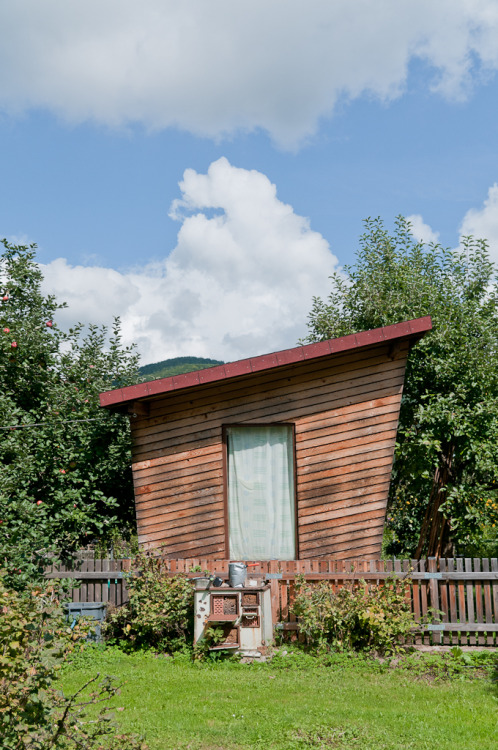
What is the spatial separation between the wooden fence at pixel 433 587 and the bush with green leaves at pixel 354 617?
8.8 inches

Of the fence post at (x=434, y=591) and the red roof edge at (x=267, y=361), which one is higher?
the red roof edge at (x=267, y=361)

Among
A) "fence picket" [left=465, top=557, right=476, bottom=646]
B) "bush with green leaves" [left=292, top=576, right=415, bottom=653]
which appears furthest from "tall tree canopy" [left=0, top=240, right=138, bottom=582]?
"fence picket" [left=465, top=557, right=476, bottom=646]

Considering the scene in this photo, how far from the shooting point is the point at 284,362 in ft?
32.9

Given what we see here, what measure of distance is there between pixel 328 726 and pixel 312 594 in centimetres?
295

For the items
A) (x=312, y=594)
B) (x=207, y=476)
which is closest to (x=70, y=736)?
(x=312, y=594)

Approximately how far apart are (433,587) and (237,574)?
2817mm

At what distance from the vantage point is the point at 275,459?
1061 centimetres

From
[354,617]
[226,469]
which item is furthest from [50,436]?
[354,617]

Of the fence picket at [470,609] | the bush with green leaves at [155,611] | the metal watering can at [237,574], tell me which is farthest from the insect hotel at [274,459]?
the fence picket at [470,609]

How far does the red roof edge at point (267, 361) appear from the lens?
10.0 m

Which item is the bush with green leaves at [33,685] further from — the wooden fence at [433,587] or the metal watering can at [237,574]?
the wooden fence at [433,587]

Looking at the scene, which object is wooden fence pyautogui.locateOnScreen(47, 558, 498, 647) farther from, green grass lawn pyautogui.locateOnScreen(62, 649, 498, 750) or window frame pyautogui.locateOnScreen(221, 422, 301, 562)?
green grass lawn pyautogui.locateOnScreen(62, 649, 498, 750)

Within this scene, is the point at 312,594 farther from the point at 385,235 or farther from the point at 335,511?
Result: the point at 385,235

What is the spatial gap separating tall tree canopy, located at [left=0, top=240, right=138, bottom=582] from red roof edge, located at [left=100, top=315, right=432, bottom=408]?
1385 millimetres
